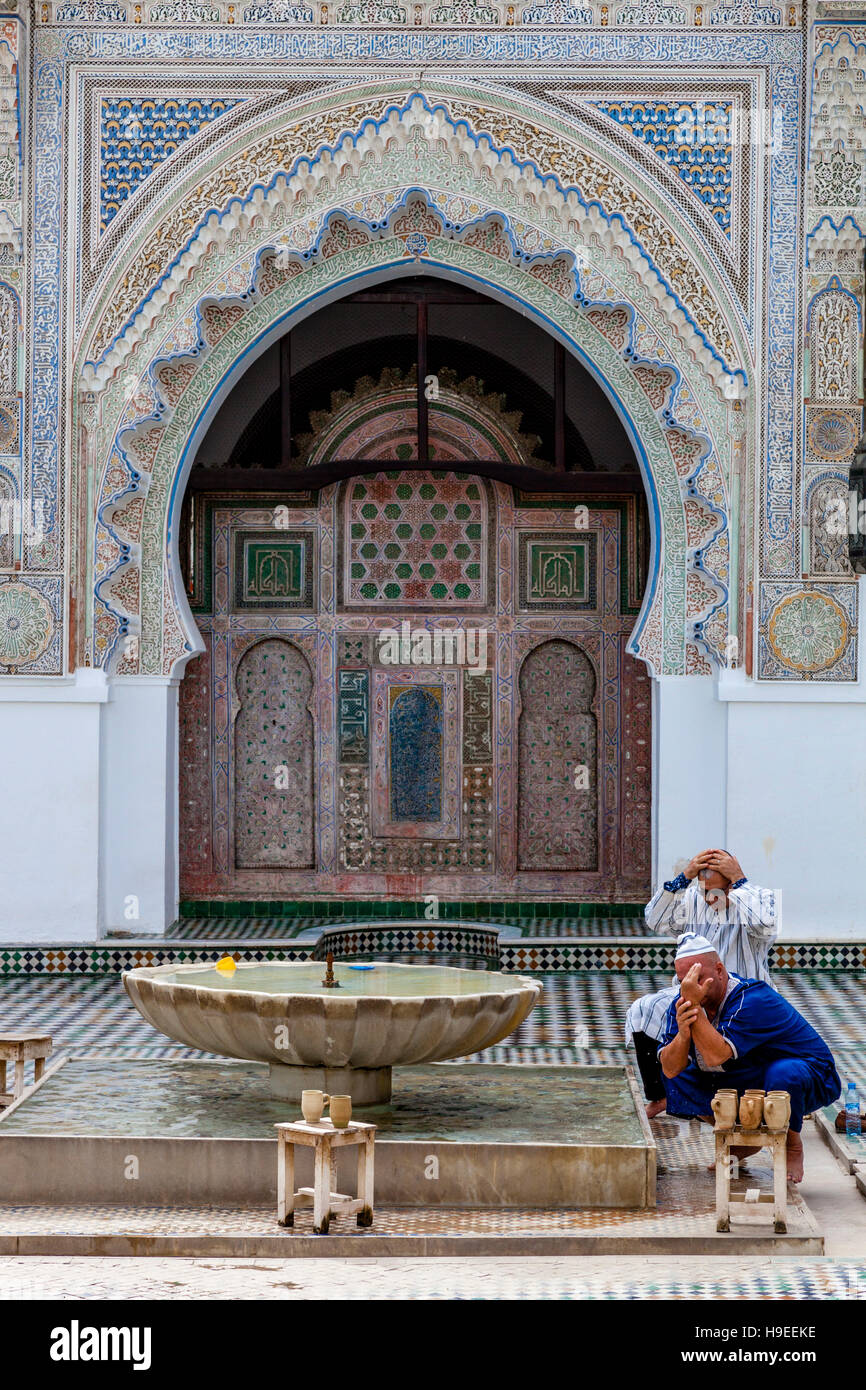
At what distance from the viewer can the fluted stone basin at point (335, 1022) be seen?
139 inches

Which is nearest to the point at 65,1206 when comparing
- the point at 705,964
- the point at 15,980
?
the point at 705,964

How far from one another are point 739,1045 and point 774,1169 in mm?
396

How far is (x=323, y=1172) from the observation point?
9.95ft

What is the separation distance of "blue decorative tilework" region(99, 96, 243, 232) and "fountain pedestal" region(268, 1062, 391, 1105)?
350 centimetres

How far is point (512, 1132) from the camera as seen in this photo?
11.7ft

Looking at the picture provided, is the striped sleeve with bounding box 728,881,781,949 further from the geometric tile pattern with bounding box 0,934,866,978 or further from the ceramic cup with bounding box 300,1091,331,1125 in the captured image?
the geometric tile pattern with bounding box 0,934,866,978

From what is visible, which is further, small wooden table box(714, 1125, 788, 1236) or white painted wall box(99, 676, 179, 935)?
white painted wall box(99, 676, 179, 935)

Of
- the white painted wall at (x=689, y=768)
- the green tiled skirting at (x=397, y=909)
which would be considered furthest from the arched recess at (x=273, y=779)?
the white painted wall at (x=689, y=768)

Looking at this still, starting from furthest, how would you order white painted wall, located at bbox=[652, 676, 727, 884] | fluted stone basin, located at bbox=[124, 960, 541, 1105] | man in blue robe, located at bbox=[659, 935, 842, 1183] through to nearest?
white painted wall, located at bbox=[652, 676, 727, 884] → fluted stone basin, located at bbox=[124, 960, 541, 1105] → man in blue robe, located at bbox=[659, 935, 842, 1183]

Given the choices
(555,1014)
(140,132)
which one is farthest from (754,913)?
(140,132)

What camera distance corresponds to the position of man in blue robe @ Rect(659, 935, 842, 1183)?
132 inches

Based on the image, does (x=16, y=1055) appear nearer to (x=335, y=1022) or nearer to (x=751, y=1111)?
(x=335, y=1022)

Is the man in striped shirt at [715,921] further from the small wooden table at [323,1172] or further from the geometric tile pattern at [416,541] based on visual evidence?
the geometric tile pattern at [416,541]

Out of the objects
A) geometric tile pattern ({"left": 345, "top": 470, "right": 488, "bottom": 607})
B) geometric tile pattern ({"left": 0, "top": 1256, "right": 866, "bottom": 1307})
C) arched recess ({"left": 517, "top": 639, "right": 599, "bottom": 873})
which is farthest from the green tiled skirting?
geometric tile pattern ({"left": 0, "top": 1256, "right": 866, "bottom": 1307})
